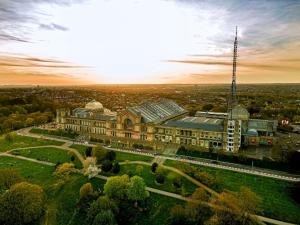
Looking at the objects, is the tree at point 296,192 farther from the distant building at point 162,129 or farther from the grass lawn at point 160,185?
the distant building at point 162,129

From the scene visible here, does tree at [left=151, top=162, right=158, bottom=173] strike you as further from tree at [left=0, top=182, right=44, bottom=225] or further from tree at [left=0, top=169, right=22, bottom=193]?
tree at [left=0, top=169, right=22, bottom=193]

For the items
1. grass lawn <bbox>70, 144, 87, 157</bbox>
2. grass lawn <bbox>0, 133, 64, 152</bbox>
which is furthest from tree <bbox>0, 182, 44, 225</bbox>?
grass lawn <bbox>0, 133, 64, 152</bbox>

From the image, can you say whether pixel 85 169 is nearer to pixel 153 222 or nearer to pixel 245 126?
pixel 153 222

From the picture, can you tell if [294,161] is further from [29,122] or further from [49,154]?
[29,122]

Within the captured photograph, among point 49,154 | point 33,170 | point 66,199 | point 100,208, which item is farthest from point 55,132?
point 100,208

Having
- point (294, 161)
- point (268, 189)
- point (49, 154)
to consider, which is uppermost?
point (294, 161)

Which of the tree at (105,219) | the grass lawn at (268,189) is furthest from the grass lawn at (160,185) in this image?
the tree at (105,219)
